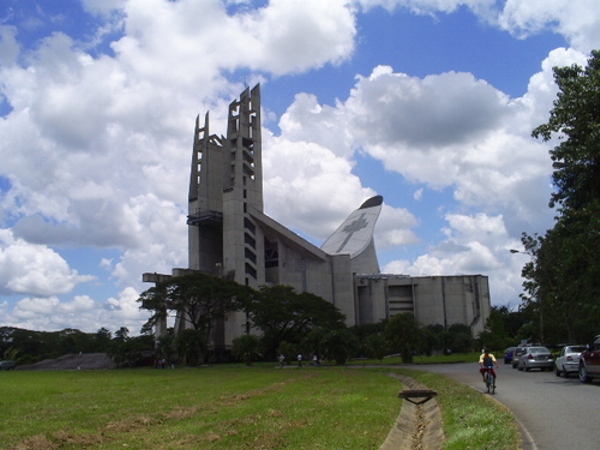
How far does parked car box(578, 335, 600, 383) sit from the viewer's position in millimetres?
19895

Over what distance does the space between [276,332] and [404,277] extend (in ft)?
149

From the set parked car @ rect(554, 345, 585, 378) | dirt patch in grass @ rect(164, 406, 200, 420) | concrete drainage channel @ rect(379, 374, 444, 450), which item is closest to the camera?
concrete drainage channel @ rect(379, 374, 444, 450)

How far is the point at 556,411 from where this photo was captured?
43.2 feet

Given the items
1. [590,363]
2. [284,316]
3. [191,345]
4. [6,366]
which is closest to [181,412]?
[590,363]

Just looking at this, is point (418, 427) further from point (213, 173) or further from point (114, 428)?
point (213, 173)

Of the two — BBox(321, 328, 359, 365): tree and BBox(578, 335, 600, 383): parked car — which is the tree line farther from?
BBox(321, 328, 359, 365): tree

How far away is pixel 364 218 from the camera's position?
128 meters

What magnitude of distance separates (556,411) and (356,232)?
364ft

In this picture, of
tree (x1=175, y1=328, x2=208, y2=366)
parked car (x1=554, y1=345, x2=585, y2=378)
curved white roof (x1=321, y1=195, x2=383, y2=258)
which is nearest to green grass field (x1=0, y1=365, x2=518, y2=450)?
parked car (x1=554, y1=345, x2=585, y2=378)

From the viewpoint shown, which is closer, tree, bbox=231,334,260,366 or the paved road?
the paved road

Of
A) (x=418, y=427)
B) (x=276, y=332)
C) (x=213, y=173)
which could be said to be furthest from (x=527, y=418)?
(x=213, y=173)

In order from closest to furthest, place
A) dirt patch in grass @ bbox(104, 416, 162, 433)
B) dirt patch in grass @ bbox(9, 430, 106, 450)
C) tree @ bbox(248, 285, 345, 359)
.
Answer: dirt patch in grass @ bbox(9, 430, 106, 450) < dirt patch in grass @ bbox(104, 416, 162, 433) < tree @ bbox(248, 285, 345, 359)

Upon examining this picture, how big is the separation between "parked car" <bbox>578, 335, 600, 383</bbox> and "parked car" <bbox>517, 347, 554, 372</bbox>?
900cm

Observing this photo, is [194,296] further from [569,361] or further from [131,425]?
[131,425]
